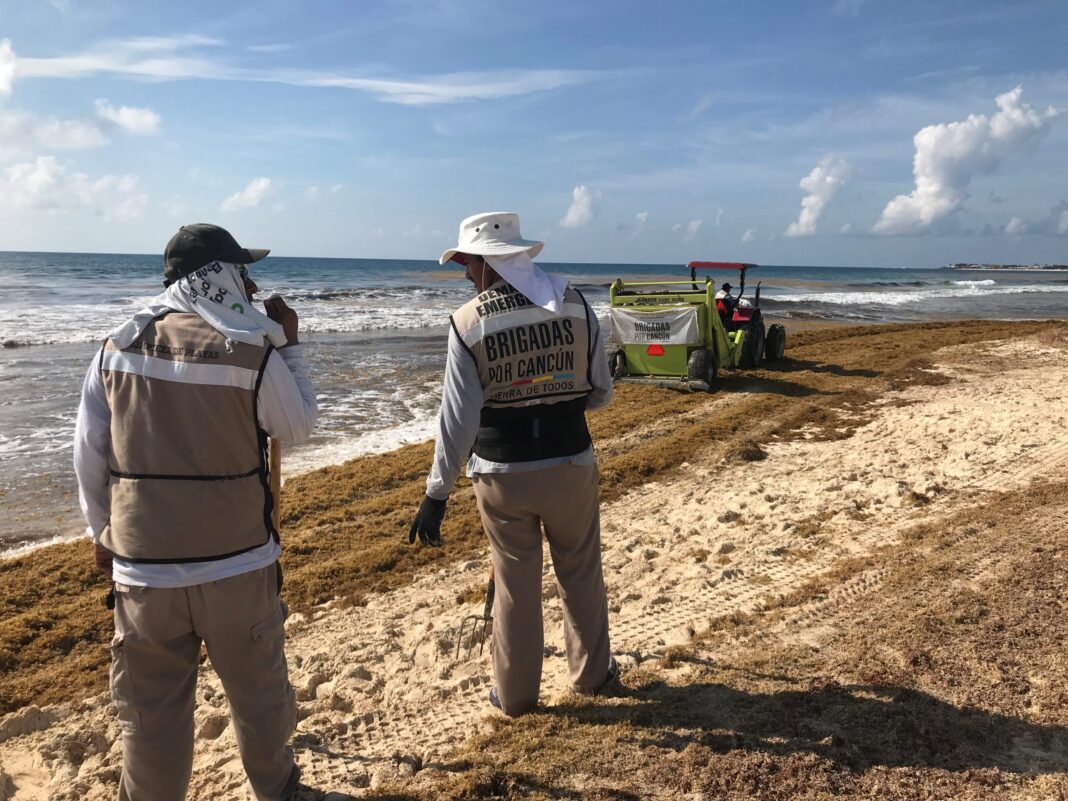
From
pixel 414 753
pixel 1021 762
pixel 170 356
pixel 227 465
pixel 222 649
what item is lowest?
pixel 414 753

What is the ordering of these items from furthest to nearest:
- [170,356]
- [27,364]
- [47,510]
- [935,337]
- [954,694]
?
1. [935,337]
2. [27,364]
3. [47,510]
4. [954,694]
5. [170,356]

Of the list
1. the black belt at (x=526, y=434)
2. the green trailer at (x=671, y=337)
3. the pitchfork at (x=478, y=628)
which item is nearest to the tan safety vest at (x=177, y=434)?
the black belt at (x=526, y=434)

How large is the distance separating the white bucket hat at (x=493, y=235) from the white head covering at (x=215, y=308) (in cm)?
79

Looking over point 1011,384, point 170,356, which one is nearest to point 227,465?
point 170,356

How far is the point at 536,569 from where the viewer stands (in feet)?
9.63

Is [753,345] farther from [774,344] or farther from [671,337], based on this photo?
[671,337]

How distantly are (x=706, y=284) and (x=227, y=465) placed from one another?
9408 mm

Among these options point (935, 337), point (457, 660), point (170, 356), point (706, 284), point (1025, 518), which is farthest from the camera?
point (935, 337)

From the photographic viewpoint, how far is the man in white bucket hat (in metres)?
2.76

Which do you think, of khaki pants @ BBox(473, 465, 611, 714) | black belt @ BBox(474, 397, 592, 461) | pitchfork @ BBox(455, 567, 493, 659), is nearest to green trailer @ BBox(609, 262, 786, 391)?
pitchfork @ BBox(455, 567, 493, 659)

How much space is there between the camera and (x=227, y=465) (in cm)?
224

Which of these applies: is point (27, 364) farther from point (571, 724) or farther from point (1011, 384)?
point (1011, 384)

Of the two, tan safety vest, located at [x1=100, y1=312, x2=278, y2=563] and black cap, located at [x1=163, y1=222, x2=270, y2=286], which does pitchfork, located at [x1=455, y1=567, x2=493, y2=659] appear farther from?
black cap, located at [x1=163, y1=222, x2=270, y2=286]

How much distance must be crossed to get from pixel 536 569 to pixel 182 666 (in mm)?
1251
